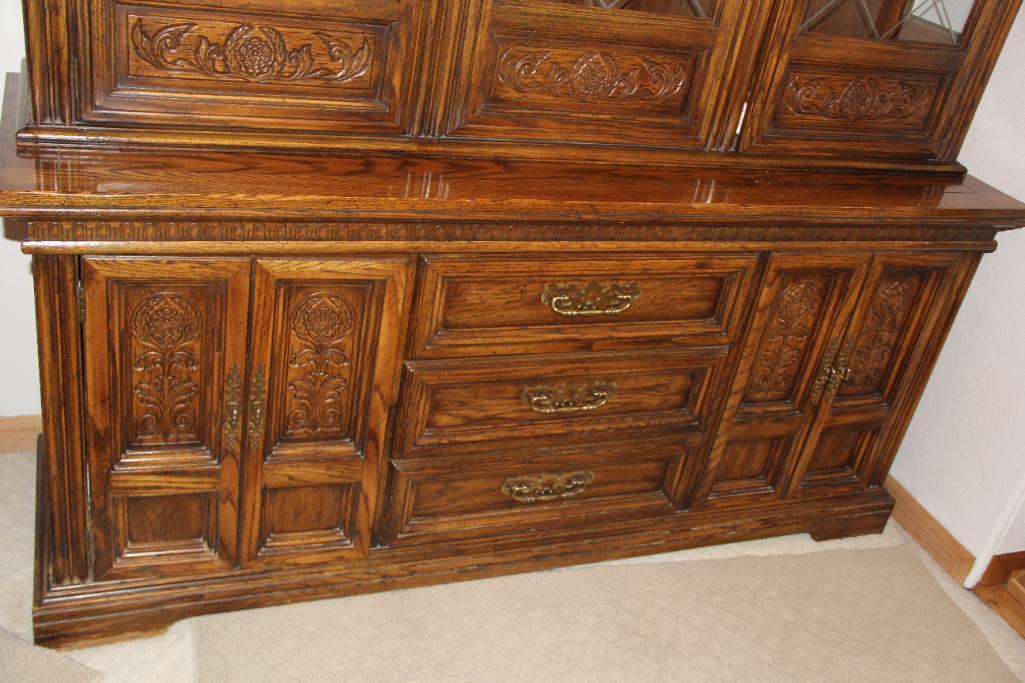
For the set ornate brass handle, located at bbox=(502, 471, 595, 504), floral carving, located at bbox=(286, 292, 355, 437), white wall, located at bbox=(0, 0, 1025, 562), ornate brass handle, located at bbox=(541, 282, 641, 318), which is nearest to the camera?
floral carving, located at bbox=(286, 292, 355, 437)

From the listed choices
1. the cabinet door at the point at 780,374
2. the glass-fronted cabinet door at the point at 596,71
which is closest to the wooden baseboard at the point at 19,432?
the glass-fronted cabinet door at the point at 596,71

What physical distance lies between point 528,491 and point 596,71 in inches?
32.4

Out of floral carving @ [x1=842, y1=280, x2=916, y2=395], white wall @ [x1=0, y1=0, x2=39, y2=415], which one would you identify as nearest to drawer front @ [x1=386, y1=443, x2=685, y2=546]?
floral carving @ [x1=842, y1=280, x2=916, y2=395]

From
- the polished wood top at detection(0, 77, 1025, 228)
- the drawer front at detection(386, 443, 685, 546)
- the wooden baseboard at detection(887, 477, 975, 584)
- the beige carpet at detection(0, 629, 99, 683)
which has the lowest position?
the beige carpet at detection(0, 629, 99, 683)

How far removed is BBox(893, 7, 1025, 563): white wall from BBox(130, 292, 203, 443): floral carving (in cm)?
173

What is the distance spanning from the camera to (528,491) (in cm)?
198

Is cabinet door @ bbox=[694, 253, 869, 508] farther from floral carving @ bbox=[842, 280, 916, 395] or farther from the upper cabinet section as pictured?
the upper cabinet section

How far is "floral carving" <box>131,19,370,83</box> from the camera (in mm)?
1470

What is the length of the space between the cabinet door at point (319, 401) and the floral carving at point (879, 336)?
3.34 feet

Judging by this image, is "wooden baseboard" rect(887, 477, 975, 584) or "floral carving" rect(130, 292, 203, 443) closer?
"floral carving" rect(130, 292, 203, 443)

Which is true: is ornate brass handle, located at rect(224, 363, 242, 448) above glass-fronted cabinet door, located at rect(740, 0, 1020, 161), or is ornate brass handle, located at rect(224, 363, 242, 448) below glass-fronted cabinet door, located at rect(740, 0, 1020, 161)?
below

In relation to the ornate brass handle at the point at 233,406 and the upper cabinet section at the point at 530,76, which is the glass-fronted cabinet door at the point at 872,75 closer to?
the upper cabinet section at the point at 530,76

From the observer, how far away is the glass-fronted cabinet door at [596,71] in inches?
64.1

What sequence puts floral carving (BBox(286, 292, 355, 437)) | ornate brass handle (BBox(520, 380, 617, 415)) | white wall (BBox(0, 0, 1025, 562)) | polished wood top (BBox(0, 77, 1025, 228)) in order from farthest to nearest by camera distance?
white wall (BBox(0, 0, 1025, 562)) < ornate brass handle (BBox(520, 380, 617, 415)) < floral carving (BBox(286, 292, 355, 437)) < polished wood top (BBox(0, 77, 1025, 228))
